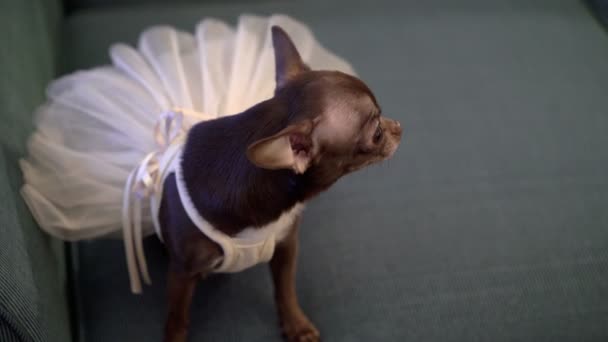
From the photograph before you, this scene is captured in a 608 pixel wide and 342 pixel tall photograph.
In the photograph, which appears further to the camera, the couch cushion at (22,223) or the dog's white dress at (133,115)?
the dog's white dress at (133,115)

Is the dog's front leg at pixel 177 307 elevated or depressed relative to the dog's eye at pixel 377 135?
depressed

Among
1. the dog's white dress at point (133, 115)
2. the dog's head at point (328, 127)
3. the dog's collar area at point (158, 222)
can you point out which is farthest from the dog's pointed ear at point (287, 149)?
the dog's white dress at point (133, 115)

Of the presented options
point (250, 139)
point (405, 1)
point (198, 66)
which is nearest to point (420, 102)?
point (405, 1)

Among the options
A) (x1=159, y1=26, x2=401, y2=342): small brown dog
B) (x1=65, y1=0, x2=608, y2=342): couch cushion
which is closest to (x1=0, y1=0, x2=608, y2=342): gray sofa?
(x1=65, y1=0, x2=608, y2=342): couch cushion

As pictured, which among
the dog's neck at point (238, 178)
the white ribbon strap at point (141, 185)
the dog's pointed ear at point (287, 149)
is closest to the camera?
the dog's pointed ear at point (287, 149)

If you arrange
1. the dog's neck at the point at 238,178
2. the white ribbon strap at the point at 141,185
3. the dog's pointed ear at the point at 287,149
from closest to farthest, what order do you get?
the dog's pointed ear at the point at 287,149
the dog's neck at the point at 238,178
the white ribbon strap at the point at 141,185

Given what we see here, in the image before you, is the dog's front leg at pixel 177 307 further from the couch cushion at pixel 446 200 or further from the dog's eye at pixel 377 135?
the dog's eye at pixel 377 135

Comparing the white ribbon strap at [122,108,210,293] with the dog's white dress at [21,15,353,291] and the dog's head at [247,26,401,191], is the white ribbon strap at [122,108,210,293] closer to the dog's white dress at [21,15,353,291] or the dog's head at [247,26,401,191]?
the dog's white dress at [21,15,353,291]
